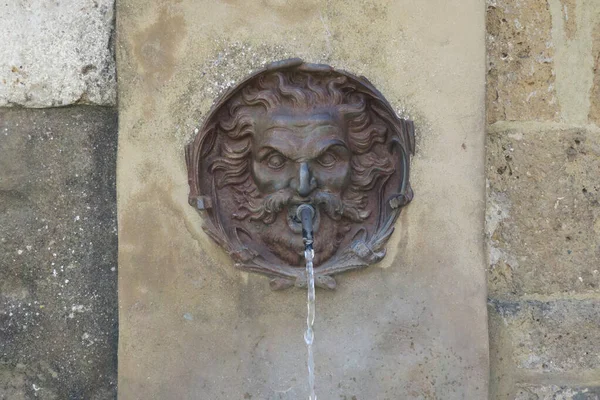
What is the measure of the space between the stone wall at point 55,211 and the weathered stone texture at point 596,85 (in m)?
0.99

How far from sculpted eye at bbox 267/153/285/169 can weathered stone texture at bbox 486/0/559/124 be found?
489 mm

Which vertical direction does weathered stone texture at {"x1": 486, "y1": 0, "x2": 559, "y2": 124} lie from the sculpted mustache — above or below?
above

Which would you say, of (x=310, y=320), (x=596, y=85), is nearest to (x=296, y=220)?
(x=310, y=320)

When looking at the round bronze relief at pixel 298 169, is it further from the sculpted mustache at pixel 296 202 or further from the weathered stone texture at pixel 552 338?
the weathered stone texture at pixel 552 338

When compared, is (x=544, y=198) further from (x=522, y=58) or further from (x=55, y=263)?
(x=55, y=263)

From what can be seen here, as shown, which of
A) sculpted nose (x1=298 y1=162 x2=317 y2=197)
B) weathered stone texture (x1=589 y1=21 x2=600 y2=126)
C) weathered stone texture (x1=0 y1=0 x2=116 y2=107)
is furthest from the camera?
weathered stone texture (x1=589 y1=21 x2=600 y2=126)

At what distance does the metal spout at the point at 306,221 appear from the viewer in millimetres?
1585

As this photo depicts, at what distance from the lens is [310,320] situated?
5.26 ft

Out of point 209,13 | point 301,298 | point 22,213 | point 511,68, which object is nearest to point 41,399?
point 22,213

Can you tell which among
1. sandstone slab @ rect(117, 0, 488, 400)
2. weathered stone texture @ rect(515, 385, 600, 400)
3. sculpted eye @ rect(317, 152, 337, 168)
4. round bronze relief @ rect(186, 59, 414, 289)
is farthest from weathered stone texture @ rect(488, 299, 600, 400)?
sculpted eye @ rect(317, 152, 337, 168)

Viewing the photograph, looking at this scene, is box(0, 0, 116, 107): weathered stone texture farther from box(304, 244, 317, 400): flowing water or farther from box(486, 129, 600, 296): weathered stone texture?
box(486, 129, 600, 296): weathered stone texture

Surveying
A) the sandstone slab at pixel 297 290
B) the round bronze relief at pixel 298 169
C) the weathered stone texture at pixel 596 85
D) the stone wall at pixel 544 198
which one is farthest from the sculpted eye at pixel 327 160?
the weathered stone texture at pixel 596 85

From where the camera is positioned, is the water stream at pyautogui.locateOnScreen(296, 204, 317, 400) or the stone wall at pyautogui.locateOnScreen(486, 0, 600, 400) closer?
the water stream at pyautogui.locateOnScreen(296, 204, 317, 400)

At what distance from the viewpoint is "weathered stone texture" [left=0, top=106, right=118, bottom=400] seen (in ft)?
5.45
